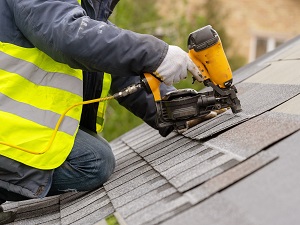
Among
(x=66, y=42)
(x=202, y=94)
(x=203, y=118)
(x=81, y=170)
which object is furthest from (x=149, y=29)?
(x=66, y=42)

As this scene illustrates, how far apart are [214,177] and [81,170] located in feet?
3.74

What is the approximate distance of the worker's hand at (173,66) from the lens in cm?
266

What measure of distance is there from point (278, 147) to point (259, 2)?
1386 centimetres

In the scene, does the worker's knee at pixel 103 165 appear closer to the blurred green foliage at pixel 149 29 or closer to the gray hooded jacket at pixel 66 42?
the gray hooded jacket at pixel 66 42

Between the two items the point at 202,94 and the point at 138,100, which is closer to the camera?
the point at 202,94

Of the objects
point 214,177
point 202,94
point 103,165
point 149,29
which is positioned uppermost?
point 214,177

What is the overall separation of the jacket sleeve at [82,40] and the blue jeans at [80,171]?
0.48 metres

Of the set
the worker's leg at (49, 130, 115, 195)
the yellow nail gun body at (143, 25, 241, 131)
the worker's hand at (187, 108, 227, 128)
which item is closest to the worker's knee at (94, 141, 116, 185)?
the worker's leg at (49, 130, 115, 195)

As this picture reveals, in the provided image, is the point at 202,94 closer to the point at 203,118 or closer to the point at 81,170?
the point at 203,118

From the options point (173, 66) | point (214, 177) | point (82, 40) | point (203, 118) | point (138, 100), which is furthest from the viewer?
point (138, 100)

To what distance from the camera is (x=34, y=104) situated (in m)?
2.77

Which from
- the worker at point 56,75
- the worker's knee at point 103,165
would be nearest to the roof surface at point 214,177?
the worker's knee at point 103,165

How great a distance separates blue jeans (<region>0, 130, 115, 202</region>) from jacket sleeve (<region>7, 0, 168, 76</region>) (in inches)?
18.9

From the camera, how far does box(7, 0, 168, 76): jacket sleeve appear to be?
254 cm
